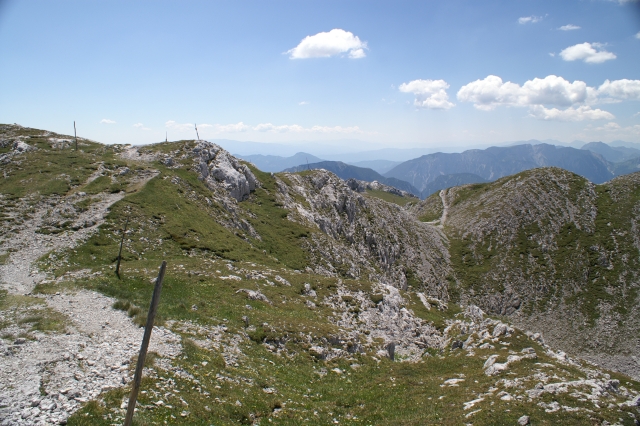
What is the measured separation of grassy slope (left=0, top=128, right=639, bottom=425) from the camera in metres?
15.0

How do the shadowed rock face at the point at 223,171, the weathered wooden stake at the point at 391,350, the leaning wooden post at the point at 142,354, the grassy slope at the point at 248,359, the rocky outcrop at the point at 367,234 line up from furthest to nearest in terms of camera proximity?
the rocky outcrop at the point at 367,234 < the shadowed rock face at the point at 223,171 < the weathered wooden stake at the point at 391,350 < the grassy slope at the point at 248,359 < the leaning wooden post at the point at 142,354

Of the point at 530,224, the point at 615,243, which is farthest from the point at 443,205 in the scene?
the point at 615,243

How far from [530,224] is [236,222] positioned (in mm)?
101417

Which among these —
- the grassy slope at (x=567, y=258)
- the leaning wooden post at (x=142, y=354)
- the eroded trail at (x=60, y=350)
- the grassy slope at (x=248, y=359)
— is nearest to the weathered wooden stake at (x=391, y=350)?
the grassy slope at (x=248, y=359)

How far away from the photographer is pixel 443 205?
522ft

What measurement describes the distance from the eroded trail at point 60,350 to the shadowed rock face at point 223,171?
1757 inches

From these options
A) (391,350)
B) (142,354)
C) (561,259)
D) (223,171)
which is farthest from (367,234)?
(142,354)

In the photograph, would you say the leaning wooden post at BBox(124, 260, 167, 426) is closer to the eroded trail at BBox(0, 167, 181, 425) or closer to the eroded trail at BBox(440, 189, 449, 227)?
the eroded trail at BBox(0, 167, 181, 425)

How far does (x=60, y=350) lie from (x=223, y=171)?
62763 mm

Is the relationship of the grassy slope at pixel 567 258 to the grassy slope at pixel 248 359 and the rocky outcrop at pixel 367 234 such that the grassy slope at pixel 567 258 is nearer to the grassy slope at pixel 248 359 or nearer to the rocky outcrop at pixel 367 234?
the rocky outcrop at pixel 367 234

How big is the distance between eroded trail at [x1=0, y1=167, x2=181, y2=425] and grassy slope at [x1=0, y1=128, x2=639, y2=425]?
1.30 m

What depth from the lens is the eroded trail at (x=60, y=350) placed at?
12.0 metres

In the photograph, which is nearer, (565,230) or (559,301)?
(559,301)

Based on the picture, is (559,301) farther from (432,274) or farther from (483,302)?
(432,274)
